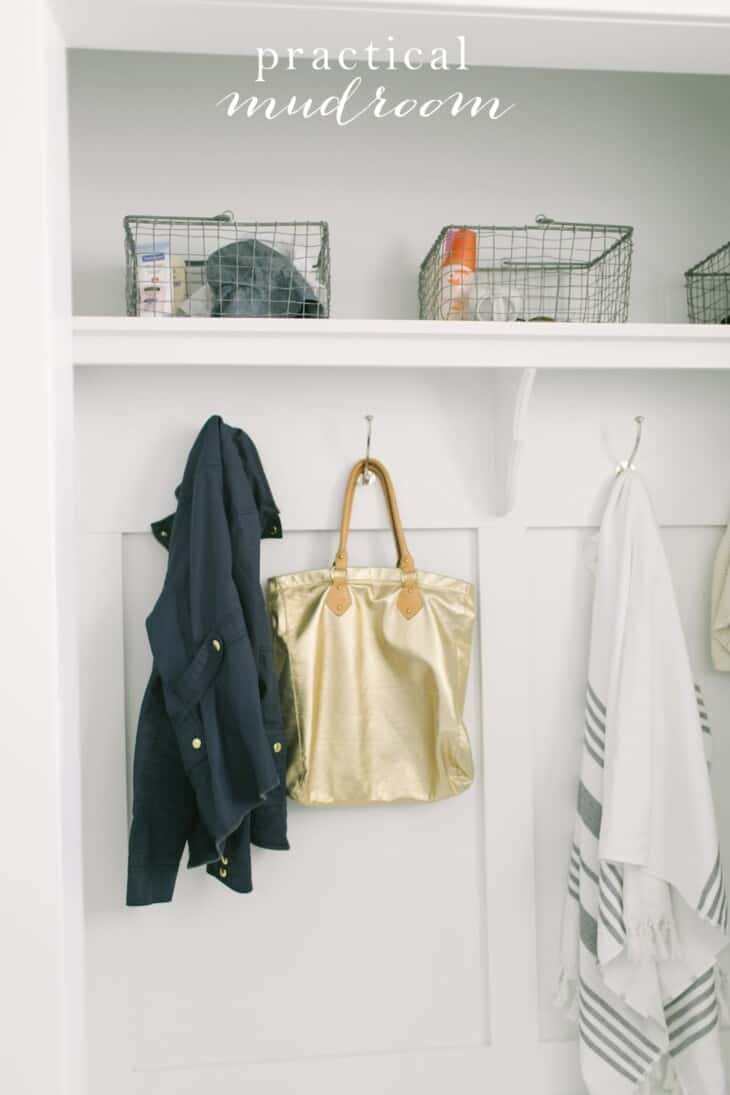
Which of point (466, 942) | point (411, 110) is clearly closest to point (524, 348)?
point (411, 110)

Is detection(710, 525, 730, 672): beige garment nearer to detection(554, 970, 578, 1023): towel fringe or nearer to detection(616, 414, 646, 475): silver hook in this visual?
detection(616, 414, 646, 475): silver hook

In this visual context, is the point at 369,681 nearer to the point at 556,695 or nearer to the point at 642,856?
the point at 556,695

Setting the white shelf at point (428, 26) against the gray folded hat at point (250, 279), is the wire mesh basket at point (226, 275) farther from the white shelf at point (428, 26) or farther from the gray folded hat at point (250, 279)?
the white shelf at point (428, 26)

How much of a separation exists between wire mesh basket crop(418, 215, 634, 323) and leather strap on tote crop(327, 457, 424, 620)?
0.26 m

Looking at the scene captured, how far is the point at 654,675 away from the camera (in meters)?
1.50

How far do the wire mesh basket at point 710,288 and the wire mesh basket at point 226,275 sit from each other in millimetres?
622

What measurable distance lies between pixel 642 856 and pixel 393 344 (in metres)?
0.82

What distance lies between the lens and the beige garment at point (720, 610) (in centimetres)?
159

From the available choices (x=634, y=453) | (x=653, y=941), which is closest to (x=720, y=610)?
(x=634, y=453)

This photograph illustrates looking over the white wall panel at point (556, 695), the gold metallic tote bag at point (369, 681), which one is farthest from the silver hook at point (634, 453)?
the gold metallic tote bag at point (369, 681)

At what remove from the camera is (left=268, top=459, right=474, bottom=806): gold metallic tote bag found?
1.50m

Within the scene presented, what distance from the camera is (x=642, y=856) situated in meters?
1.42

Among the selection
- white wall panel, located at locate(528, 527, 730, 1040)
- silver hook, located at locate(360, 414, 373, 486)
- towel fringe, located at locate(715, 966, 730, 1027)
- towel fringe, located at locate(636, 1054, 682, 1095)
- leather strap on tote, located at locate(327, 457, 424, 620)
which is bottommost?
towel fringe, located at locate(636, 1054, 682, 1095)

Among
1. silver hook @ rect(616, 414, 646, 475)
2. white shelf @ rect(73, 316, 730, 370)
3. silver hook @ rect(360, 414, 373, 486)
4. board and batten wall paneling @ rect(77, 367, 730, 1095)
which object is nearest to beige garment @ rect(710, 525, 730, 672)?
board and batten wall paneling @ rect(77, 367, 730, 1095)
